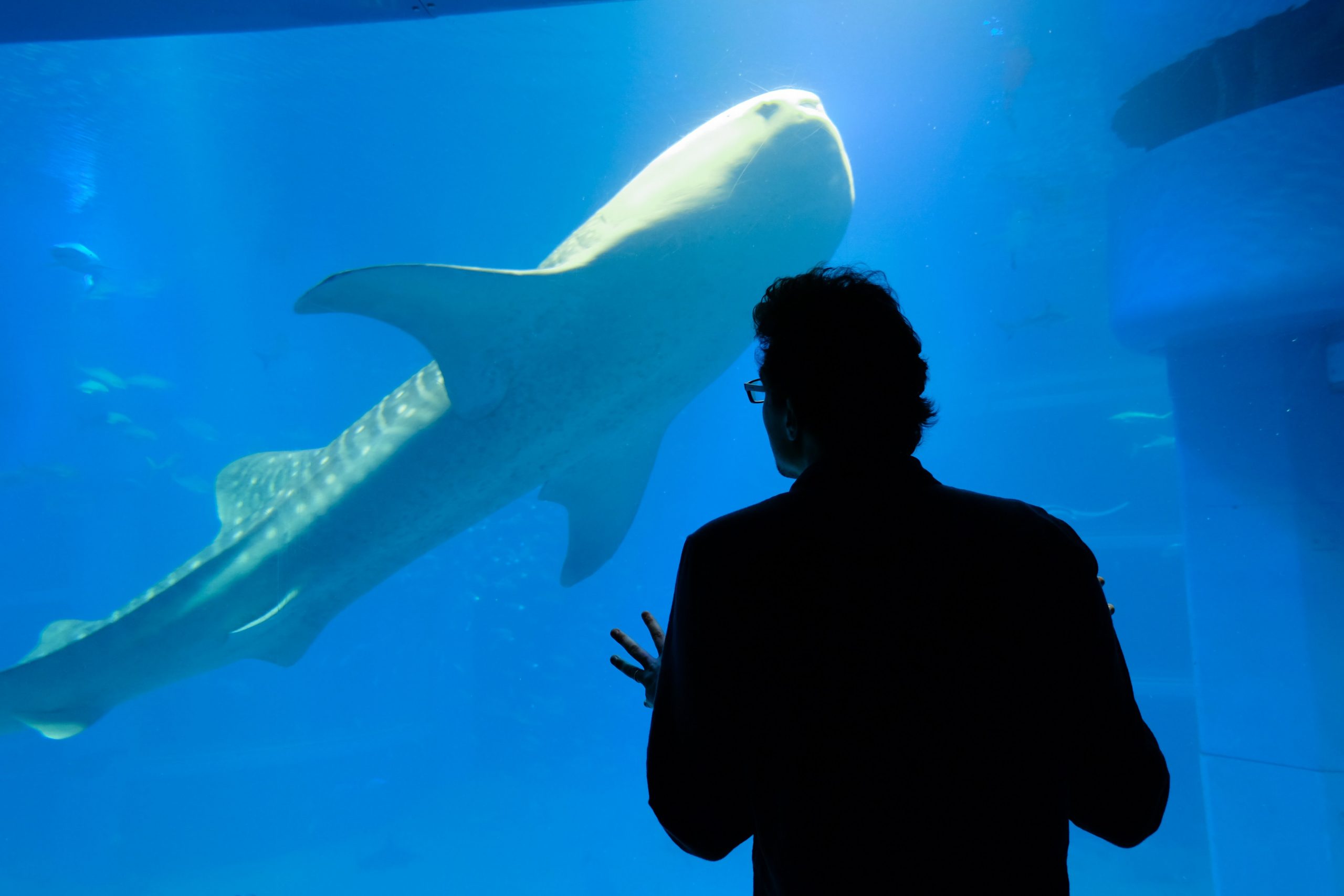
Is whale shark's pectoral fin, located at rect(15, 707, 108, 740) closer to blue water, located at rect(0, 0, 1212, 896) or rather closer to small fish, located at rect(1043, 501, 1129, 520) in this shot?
blue water, located at rect(0, 0, 1212, 896)

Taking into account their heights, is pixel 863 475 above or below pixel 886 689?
above

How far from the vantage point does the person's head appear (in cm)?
97

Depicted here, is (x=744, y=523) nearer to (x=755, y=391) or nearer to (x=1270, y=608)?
(x=755, y=391)

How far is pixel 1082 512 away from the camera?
112 ft

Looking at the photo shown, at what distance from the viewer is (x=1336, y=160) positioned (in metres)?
4.60

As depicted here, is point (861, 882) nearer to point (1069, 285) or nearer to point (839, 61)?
point (839, 61)

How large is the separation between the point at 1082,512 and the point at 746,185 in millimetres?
35751

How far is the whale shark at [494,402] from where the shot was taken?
377 cm

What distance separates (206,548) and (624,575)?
118 ft

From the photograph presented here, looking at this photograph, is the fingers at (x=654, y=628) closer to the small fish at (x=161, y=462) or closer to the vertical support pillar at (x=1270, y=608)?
the vertical support pillar at (x=1270, y=608)

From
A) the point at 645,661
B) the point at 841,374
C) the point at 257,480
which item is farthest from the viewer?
the point at 257,480

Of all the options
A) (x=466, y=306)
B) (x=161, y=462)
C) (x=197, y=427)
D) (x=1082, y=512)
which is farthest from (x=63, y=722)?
(x=161, y=462)

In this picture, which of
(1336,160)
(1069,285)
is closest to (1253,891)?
(1336,160)

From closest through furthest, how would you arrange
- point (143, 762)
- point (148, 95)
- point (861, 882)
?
1. point (861, 882)
2. point (148, 95)
3. point (143, 762)
